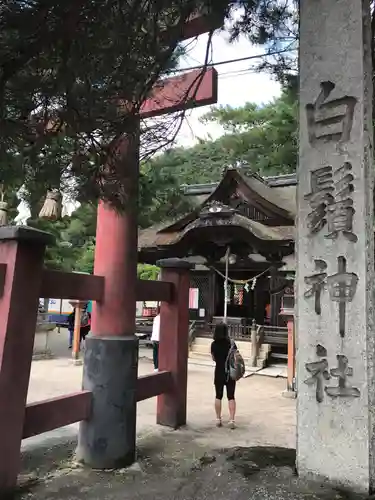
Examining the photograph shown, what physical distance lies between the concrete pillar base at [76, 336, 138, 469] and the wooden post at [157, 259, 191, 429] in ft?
3.54

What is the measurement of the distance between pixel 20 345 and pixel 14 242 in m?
0.75

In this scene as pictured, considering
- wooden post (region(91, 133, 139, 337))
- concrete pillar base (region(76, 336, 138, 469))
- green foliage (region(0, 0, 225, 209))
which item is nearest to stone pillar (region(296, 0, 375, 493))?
green foliage (region(0, 0, 225, 209))

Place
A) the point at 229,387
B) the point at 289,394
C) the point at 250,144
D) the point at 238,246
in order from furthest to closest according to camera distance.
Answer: the point at 250,144 < the point at 238,246 < the point at 289,394 < the point at 229,387

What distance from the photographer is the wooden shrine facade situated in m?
10.0

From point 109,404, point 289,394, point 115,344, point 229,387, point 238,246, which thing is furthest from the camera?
point 238,246

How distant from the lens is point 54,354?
11258mm

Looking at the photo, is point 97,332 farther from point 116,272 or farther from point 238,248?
point 238,248

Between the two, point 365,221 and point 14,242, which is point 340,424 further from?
point 14,242

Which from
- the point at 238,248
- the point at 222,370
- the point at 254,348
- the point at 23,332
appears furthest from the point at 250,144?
the point at 23,332

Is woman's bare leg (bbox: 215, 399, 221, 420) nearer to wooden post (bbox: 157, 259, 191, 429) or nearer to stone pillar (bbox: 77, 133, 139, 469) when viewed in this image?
wooden post (bbox: 157, 259, 191, 429)

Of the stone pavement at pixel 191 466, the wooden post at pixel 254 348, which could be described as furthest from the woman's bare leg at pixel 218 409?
the wooden post at pixel 254 348

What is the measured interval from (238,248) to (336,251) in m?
8.12

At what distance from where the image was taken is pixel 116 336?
4.16 meters

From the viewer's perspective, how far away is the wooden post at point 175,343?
5.18m
